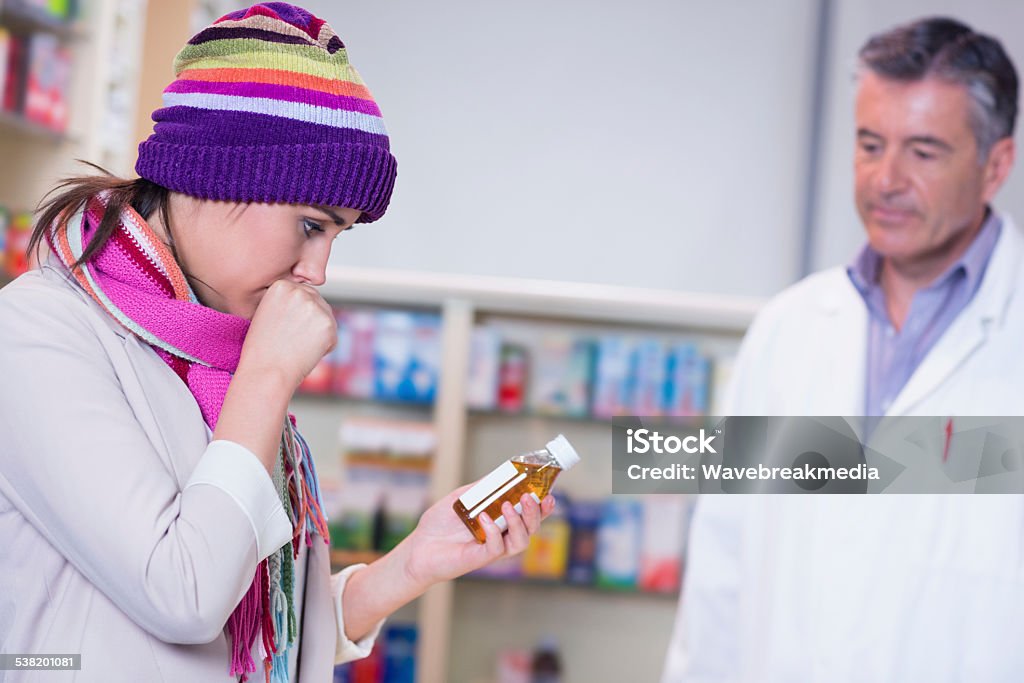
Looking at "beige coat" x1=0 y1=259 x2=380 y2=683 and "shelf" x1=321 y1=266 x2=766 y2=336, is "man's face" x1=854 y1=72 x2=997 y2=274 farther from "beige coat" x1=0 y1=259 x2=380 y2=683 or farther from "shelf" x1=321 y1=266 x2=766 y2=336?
"beige coat" x1=0 y1=259 x2=380 y2=683

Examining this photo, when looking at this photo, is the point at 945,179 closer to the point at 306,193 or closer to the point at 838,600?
the point at 838,600

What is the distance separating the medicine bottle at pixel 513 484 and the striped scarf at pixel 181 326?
23 centimetres

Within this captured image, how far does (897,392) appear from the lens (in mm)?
2246

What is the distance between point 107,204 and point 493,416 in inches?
118

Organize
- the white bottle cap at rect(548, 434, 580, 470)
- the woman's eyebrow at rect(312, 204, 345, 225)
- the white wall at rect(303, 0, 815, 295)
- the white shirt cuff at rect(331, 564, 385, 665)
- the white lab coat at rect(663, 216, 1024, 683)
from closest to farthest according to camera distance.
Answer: the woman's eyebrow at rect(312, 204, 345, 225) → the white bottle cap at rect(548, 434, 580, 470) → the white shirt cuff at rect(331, 564, 385, 665) → the white lab coat at rect(663, 216, 1024, 683) → the white wall at rect(303, 0, 815, 295)

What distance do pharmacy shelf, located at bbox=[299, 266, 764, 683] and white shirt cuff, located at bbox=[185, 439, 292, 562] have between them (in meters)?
2.64

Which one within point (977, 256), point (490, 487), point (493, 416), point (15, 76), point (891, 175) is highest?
point (15, 76)

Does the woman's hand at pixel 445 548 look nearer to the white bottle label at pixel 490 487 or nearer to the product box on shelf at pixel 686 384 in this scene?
the white bottle label at pixel 490 487

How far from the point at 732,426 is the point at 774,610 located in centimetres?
48

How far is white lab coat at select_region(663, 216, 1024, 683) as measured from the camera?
2.00 meters

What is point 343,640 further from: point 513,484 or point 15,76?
point 15,76

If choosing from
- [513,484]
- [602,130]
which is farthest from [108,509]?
[602,130]

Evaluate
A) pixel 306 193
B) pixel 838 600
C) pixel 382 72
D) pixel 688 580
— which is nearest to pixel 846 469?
pixel 838 600

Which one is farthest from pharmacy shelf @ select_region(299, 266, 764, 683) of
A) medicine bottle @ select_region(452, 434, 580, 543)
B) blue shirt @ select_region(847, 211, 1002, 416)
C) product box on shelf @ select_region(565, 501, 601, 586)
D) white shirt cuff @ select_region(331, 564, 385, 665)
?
medicine bottle @ select_region(452, 434, 580, 543)
